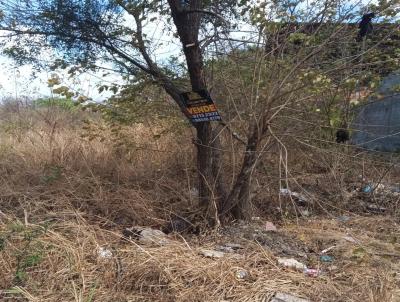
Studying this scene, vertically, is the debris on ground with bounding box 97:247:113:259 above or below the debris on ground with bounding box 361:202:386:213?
above

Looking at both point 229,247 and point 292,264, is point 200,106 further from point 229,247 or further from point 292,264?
point 292,264

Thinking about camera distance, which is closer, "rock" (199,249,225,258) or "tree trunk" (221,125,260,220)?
"rock" (199,249,225,258)

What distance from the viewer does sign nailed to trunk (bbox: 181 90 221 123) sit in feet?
12.7

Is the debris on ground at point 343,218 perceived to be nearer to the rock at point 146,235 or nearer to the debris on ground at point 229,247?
the debris on ground at point 229,247

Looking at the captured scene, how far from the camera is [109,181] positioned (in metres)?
5.05

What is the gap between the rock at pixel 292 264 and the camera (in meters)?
3.14

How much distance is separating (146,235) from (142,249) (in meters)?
0.47

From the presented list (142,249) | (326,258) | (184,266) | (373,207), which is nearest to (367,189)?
(373,207)

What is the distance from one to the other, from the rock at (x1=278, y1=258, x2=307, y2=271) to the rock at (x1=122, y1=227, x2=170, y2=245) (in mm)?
916

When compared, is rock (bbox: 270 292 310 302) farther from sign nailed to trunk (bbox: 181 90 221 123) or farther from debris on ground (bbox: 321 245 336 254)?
sign nailed to trunk (bbox: 181 90 221 123)

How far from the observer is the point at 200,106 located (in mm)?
3936

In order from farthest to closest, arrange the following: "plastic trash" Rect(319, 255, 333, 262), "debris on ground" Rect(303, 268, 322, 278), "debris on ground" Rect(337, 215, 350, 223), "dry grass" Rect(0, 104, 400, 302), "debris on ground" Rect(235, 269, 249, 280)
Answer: "debris on ground" Rect(337, 215, 350, 223) < "plastic trash" Rect(319, 255, 333, 262) < "debris on ground" Rect(303, 268, 322, 278) < "debris on ground" Rect(235, 269, 249, 280) < "dry grass" Rect(0, 104, 400, 302)

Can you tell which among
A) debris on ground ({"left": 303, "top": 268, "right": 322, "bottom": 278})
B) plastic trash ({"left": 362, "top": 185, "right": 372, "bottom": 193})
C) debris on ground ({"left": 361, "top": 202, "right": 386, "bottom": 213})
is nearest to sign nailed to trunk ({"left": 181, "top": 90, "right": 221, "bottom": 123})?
debris on ground ({"left": 303, "top": 268, "right": 322, "bottom": 278})

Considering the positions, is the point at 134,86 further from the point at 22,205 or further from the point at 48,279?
the point at 48,279
